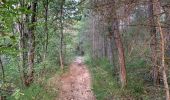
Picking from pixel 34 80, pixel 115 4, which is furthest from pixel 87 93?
pixel 115 4

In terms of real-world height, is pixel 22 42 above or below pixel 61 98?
above

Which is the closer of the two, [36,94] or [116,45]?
[36,94]

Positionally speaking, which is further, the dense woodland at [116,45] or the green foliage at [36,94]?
the green foliage at [36,94]

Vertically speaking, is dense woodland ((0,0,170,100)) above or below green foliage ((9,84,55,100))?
above

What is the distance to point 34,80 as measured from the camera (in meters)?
15.2

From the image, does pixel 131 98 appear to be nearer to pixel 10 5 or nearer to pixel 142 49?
pixel 142 49

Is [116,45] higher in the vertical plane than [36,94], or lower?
higher

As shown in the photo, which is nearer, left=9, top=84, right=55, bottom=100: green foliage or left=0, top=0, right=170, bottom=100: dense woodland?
left=0, top=0, right=170, bottom=100: dense woodland

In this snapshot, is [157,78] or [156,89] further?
[157,78]

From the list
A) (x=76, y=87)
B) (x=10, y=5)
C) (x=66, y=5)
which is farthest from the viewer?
(x=66, y=5)

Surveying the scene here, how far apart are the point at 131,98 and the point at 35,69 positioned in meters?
5.43

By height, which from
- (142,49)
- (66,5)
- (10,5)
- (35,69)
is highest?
(66,5)

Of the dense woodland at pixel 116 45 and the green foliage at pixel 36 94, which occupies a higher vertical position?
the dense woodland at pixel 116 45

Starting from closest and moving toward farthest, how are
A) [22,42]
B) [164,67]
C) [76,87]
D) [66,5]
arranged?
1. [164,67]
2. [22,42]
3. [76,87]
4. [66,5]
